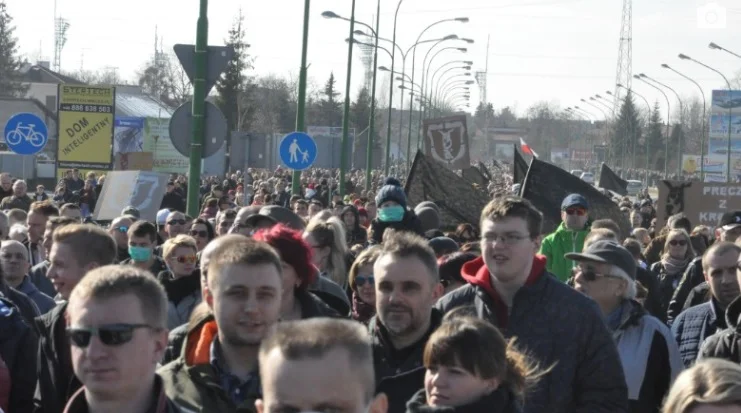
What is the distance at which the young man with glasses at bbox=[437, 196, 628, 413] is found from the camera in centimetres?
561

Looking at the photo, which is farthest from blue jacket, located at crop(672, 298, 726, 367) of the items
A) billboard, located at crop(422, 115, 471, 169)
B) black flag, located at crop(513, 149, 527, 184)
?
billboard, located at crop(422, 115, 471, 169)

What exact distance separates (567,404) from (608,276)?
1.80 m

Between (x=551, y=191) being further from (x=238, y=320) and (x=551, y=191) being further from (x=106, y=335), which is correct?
(x=106, y=335)

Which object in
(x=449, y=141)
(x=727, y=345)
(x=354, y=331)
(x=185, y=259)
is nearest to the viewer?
(x=354, y=331)

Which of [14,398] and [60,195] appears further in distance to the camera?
[60,195]

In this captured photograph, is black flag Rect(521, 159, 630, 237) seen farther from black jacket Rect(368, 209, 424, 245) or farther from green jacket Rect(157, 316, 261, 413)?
green jacket Rect(157, 316, 261, 413)

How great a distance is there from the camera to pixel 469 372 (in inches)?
181

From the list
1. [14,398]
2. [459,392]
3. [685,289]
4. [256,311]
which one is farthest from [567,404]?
[685,289]

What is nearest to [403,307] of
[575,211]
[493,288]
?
[493,288]

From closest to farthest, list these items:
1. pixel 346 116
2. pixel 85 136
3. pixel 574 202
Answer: pixel 574 202, pixel 85 136, pixel 346 116

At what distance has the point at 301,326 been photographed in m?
3.40

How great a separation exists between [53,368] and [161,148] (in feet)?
180

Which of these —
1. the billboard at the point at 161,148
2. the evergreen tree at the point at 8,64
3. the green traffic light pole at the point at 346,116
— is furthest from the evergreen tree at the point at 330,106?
the green traffic light pole at the point at 346,116

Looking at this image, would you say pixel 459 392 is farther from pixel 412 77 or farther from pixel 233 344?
pixel 412 77
